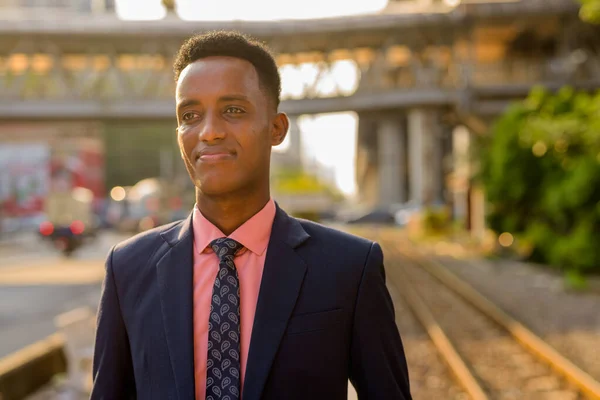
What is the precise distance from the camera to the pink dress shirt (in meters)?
2.39

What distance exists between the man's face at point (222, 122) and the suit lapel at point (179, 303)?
0.21 meters

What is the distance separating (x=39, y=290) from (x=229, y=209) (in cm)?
2086

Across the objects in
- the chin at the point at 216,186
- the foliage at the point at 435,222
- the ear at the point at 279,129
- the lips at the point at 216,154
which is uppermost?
the ear at the point at 279,129

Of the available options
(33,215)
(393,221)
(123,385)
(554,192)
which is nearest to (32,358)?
(123,385)

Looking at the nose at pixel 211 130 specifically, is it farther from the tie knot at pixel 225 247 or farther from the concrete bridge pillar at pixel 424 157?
the concrete bridge pillar at pixel 424 157

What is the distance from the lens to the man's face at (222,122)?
2.42 meters

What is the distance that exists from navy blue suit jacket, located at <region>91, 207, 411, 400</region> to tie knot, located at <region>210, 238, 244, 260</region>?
0.32 ft

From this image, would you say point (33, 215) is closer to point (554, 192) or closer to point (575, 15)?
point (575, 15)

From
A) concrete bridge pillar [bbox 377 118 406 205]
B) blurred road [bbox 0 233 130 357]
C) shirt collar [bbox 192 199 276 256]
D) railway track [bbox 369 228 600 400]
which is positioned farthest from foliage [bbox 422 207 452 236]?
shirt collar [bbox 192 199 276 256]

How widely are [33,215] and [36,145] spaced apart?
737 cm

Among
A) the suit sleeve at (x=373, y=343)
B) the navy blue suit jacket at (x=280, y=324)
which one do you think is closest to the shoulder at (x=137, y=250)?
the navy blue suit jacket at (x=280, y=324)

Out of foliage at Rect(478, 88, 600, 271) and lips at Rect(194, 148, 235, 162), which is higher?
lips at Rect(194, 148, 235, 162)

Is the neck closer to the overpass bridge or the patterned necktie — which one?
the patterned necktie

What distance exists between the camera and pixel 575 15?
115 feet
